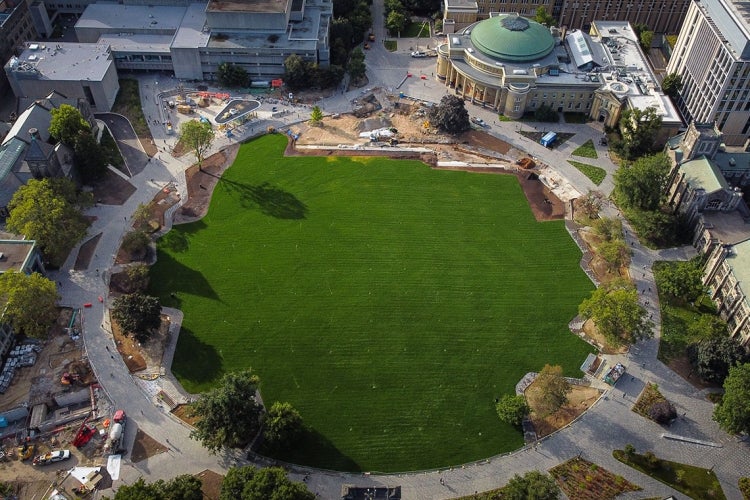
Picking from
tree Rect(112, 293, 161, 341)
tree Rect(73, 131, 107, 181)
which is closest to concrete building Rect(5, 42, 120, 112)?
tree Rect(73, 131, 107, 181)

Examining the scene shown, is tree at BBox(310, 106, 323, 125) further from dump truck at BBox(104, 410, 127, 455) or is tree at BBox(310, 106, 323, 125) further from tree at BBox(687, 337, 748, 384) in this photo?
tree at BBox(687, 337, 748, 384)

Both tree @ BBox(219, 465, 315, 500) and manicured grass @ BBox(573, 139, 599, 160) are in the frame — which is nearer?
tree @ BBox(219, 465, 315, 500)

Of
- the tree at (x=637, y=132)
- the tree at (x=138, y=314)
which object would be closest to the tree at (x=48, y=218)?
the tree at (x=138, y=314)

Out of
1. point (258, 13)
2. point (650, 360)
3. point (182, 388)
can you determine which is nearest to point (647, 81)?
point (650, 360)

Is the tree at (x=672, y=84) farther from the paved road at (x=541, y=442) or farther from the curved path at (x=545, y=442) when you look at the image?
the curved path at (x=545, y=442)

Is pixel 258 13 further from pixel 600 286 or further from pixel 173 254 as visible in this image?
pixel 600 286
